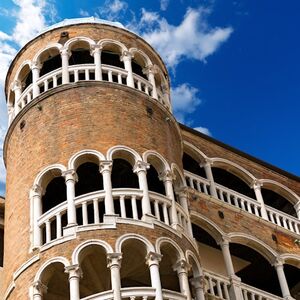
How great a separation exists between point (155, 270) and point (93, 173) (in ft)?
14.3

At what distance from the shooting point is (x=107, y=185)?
1828cm

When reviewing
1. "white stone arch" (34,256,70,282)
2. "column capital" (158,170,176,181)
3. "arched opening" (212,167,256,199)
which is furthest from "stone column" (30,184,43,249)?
"arched opening" (212,167,256,199)

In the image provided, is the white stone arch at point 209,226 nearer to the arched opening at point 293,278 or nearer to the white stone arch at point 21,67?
the arched opening at point 293,278

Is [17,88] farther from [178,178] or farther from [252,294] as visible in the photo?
[252,294]

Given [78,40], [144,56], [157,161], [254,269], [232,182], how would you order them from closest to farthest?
1. [157,161]
2. [78,40]
3. [144,56]
4. [254,269]
5. [232,182]

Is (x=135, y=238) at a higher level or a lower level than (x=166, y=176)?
lower

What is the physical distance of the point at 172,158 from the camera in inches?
802

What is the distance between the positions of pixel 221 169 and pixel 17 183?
27.5 ft

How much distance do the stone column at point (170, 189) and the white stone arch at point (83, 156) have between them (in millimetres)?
1739

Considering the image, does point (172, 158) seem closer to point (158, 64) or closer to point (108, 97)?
point (108, 97)

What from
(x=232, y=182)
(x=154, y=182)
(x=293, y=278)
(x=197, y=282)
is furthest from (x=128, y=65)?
(x=293, y=278)

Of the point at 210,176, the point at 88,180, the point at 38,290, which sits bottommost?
the point at 38,290

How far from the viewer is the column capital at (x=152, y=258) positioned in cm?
1714

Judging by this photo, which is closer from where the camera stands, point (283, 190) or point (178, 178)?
point (178, 178)
